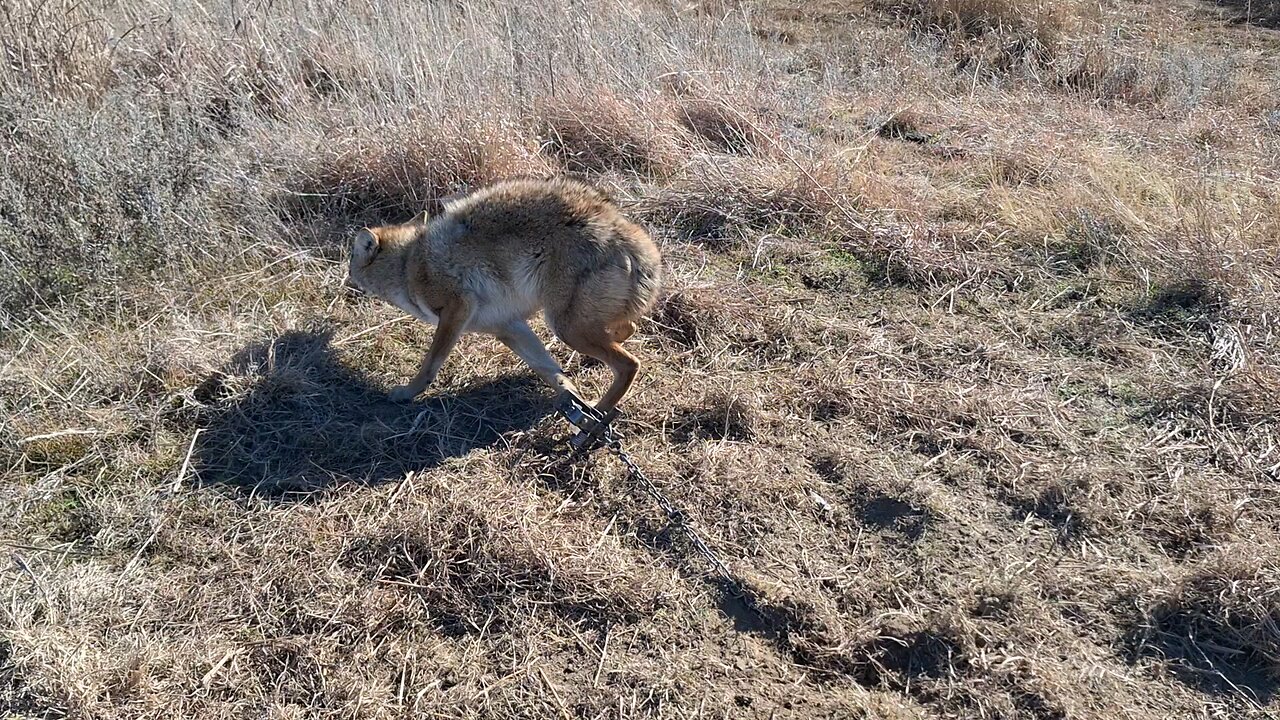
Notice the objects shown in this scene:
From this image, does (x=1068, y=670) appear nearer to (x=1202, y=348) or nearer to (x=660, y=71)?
(x=1202, y=348)

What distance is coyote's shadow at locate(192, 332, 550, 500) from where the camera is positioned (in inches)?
168

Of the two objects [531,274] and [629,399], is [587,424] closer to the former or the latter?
[629,399]

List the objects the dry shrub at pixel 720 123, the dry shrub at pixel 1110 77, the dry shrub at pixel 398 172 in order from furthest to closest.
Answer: the dry shrub at pixel 1110 77, the dry shrub at pixel 720 123, the dry shrub at pixel 398 172

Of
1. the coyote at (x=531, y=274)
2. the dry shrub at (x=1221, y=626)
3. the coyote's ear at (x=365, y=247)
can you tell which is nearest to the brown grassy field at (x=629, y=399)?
the dry shrub at (x=1221, y=626)

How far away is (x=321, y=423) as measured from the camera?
455cm

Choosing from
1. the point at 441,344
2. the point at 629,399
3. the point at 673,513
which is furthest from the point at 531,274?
the point at 673,513

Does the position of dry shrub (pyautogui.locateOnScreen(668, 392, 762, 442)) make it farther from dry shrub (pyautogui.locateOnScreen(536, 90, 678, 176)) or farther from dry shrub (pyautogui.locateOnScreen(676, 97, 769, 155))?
dry shrub (pyautogui.locateOnScreen(676, 97, 769, 155))

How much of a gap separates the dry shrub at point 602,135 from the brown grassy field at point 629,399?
0.04m

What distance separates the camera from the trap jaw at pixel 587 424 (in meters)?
4.41

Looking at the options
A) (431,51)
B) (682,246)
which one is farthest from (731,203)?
(431,51)

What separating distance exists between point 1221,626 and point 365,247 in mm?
4207

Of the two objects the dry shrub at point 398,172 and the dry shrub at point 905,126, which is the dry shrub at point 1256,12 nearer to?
the dry shrub at point 905,126

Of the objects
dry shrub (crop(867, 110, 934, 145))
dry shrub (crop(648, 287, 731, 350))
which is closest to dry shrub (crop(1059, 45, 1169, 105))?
dry shrub (crop(867, 110, 934, 145))

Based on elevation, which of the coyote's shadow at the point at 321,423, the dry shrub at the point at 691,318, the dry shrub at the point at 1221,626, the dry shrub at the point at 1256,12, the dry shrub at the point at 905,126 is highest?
the dry shrub at the point at 1256,12
